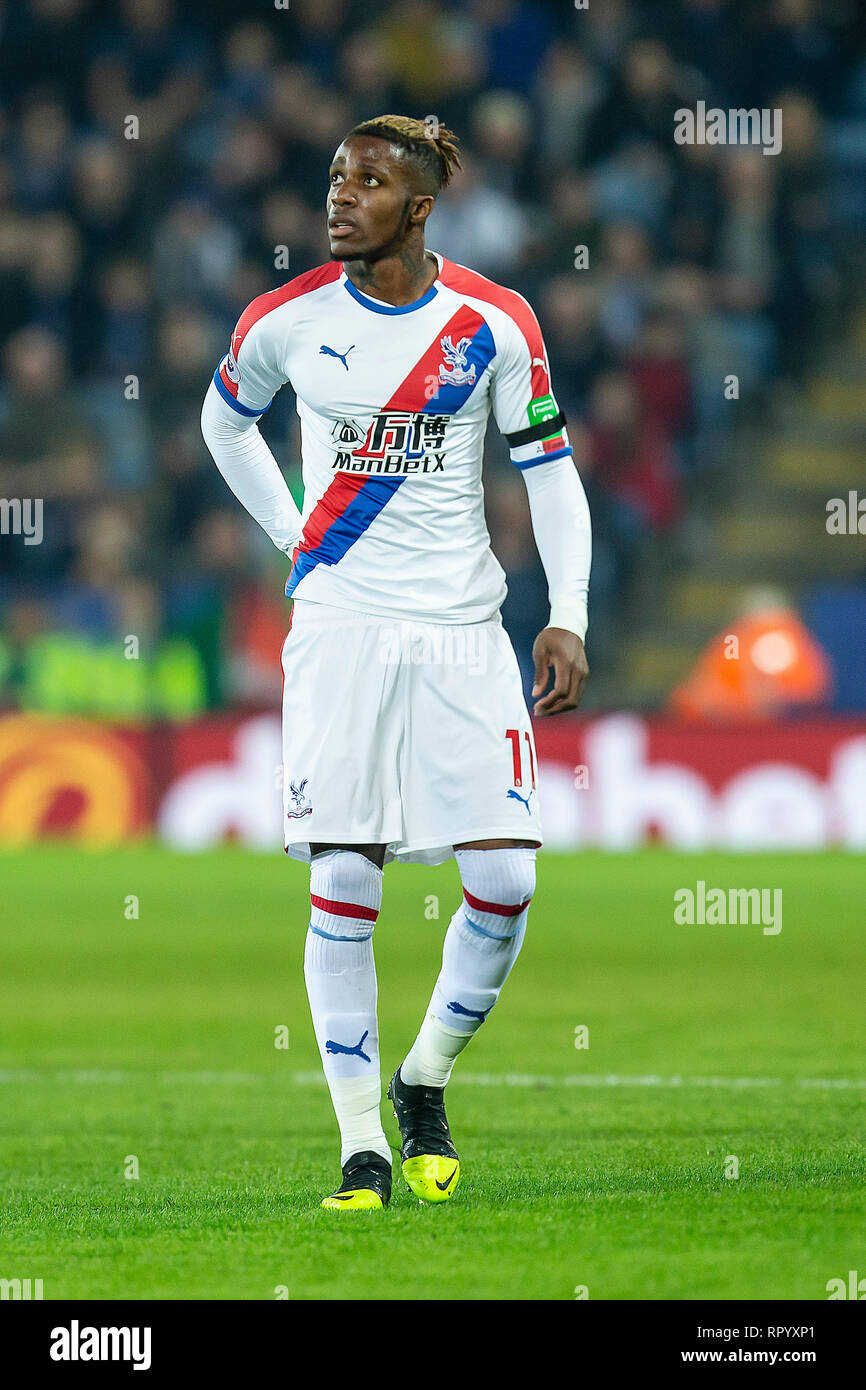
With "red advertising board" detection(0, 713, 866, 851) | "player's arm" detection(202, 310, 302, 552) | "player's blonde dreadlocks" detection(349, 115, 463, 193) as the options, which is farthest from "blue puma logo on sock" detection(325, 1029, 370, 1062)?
"red advertising board" detection(0, 713, 866, 851)

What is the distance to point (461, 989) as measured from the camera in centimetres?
500

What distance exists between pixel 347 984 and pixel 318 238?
1245cm

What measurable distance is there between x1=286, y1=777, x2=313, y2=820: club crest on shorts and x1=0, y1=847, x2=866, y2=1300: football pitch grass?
862mm

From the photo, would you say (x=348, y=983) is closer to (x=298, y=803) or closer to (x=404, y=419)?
(x=298, y=803)

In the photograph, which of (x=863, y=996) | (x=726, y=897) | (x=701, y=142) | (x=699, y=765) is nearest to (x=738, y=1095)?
(x=863, y=996)

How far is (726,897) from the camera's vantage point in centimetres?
1162

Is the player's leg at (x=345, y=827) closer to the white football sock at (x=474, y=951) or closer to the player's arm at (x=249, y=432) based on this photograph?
the white football sock at (x=474, y=951)

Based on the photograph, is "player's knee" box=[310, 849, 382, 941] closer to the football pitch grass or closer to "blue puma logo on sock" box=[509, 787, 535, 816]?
"blue puma logo on sock" box=[509, 787, 535, 816]

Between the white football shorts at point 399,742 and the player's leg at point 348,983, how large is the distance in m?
0.06

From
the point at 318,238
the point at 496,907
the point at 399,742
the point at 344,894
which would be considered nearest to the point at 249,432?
the point at 399,742

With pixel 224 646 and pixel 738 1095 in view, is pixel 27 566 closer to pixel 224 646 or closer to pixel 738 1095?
pixel 224 646

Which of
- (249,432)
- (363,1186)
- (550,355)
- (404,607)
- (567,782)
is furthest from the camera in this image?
(550,355)

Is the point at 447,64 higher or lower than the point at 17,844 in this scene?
higher

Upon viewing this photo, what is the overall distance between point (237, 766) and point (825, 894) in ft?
14.2
